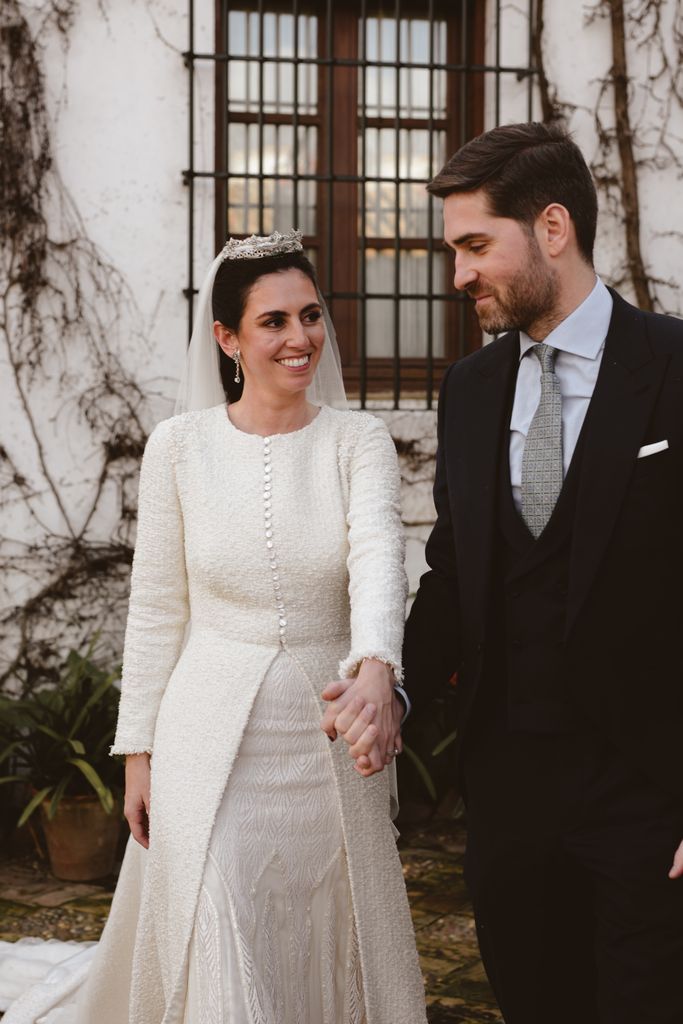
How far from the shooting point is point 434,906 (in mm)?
4785

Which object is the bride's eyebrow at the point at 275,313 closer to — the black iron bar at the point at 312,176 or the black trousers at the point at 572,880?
the black trousers at the point at 572,880

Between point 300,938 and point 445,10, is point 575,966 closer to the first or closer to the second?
point 300,938

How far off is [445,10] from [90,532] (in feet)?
9.95

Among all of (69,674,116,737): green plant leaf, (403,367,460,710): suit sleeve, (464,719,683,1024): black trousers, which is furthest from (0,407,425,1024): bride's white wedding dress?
(69,674,116,737): green plant leaf

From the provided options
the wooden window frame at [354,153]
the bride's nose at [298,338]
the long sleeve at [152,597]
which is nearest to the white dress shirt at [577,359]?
the bride's nose at [298,338]

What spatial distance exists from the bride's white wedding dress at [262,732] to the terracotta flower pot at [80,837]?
7.15ft

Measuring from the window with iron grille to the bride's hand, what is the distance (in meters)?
3.24

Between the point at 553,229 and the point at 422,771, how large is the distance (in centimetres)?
336

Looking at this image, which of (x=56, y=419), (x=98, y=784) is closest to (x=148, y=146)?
(x=56, y=419)

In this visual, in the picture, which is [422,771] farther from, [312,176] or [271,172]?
[271,172]

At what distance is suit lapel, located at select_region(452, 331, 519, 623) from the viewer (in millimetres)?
2566

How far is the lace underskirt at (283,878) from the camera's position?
2.73 m

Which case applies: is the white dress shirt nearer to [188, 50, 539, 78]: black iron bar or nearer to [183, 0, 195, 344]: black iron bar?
[183, 0, 195, 344]: black iron bar

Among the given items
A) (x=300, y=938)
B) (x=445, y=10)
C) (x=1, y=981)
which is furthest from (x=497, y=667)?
(x=445, y=10)
